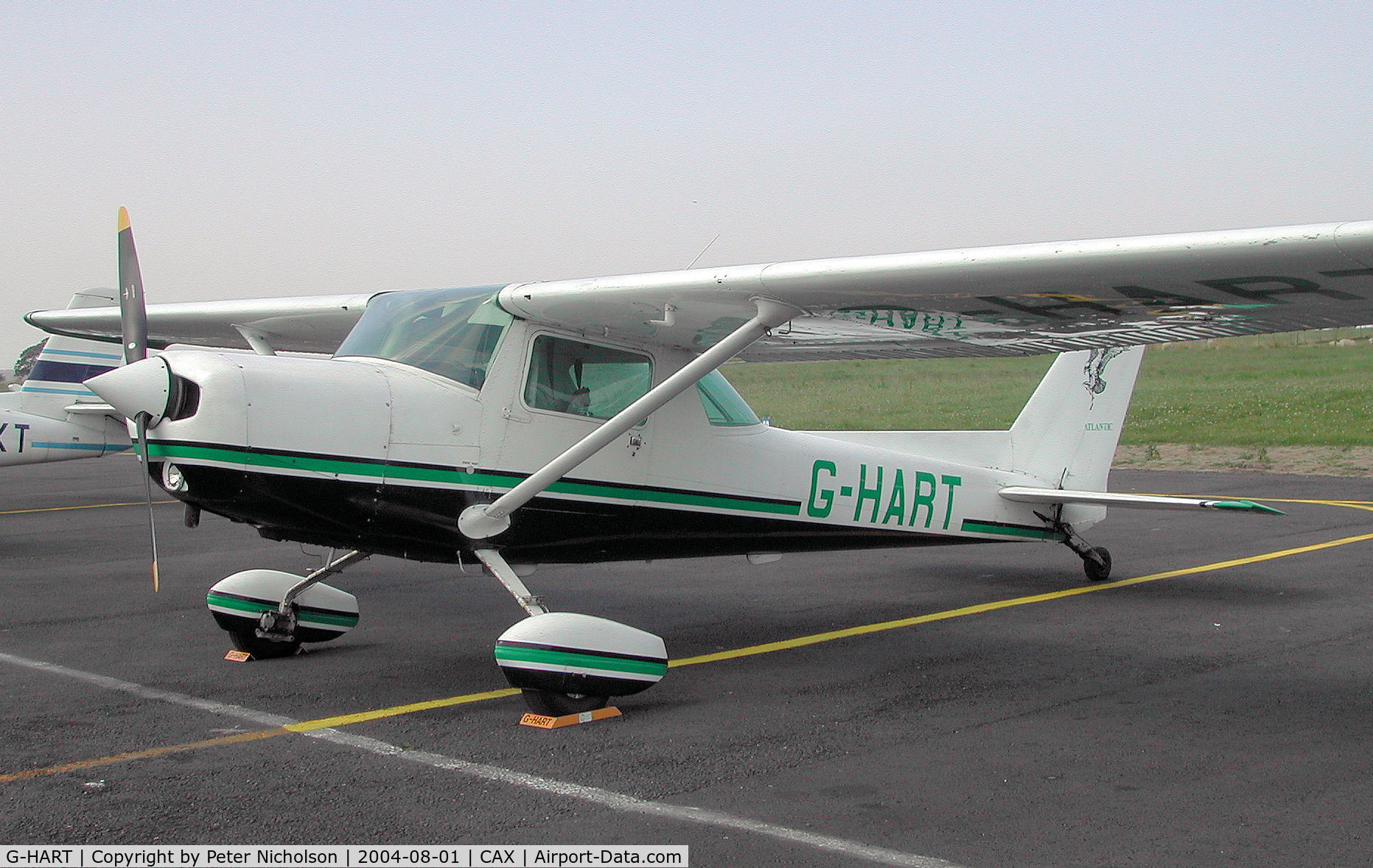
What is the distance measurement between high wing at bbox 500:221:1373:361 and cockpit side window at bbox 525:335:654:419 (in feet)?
0.41

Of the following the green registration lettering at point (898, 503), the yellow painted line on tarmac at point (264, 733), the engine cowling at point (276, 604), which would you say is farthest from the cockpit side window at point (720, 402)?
the engine cowling at point (276, 604)

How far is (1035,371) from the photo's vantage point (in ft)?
151

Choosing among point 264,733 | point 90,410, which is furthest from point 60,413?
point 264,733

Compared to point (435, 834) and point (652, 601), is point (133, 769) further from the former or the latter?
point (652, 601)

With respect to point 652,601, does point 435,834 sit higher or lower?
higher

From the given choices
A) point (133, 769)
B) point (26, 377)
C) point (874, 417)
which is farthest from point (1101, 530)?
point (874, 417)

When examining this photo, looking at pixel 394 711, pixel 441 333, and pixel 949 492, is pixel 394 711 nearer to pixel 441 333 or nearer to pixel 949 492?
pixel 441 333

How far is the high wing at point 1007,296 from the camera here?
468 cm

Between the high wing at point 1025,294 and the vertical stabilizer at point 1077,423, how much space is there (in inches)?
85.2

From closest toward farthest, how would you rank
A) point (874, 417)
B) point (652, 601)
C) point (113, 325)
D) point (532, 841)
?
1. point (532, 841)
2. point (652, 601)
3. point (113, 325)
4. point (874, 417)

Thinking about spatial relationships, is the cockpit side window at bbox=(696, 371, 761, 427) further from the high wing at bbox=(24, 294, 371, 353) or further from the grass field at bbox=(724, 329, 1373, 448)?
the grass field at bbox=(724, 329, 1373, 448)

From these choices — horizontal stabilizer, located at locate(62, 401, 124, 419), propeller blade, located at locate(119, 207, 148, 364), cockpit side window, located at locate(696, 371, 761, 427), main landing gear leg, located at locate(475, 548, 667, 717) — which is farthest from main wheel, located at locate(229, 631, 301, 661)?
horizontal stabilizer, located at locate(62, 401, 124, 419)

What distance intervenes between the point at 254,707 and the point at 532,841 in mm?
2464

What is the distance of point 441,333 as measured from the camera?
6.32 m
